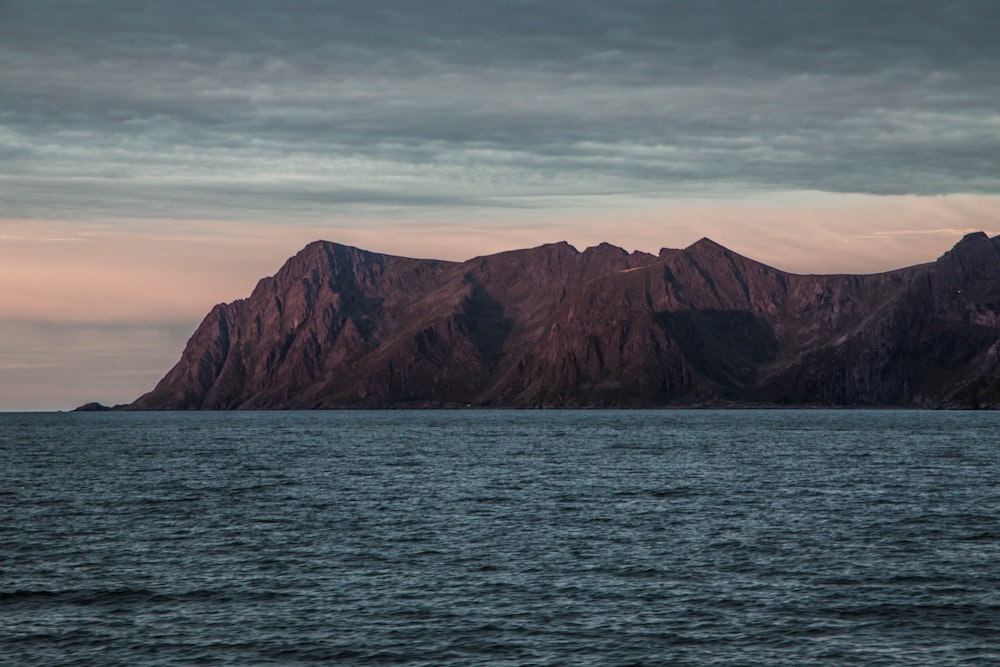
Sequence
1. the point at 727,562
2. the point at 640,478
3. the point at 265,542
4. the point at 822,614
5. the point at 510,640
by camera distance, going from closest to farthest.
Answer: the point at 510,640
the point at 822,614
the point at 727,562
the point at 265,542
the point at 640,478

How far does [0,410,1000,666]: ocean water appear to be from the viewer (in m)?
37.2

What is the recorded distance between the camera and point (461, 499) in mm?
81062

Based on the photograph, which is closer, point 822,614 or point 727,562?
point 822,614

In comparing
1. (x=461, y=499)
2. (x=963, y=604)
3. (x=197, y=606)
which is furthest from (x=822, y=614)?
(x=461, y=499)

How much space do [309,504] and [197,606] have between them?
117ft

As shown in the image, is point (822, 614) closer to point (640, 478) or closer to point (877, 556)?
point (877, 556)

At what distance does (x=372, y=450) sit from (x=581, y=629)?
12497 centimetres

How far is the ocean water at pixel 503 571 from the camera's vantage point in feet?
122

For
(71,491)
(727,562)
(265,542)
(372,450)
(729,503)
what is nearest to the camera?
(727,562)

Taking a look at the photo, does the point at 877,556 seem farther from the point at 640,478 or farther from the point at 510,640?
the point at 640,478

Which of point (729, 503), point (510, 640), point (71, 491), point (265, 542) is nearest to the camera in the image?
point (510, 640)

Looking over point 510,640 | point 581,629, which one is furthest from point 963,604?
point 510,640

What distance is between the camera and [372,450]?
161875 mm

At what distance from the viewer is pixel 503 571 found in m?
49.9
